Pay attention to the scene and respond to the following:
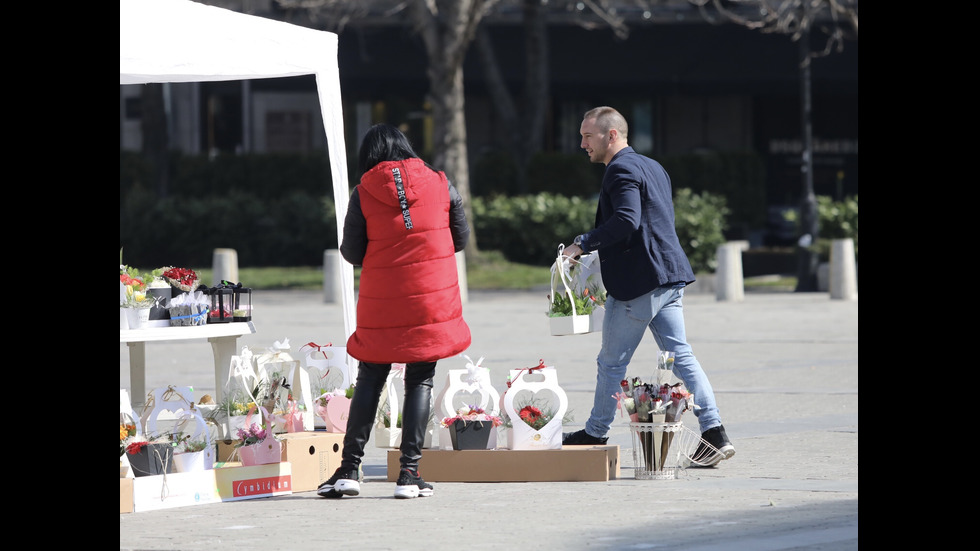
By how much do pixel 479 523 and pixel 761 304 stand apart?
46.7ft

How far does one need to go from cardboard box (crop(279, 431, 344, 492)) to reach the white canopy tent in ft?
2.43

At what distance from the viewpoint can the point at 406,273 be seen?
22.8 ft

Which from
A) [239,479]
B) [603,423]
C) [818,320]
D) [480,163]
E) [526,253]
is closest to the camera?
[239,479]

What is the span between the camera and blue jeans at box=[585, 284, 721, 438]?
7.72m

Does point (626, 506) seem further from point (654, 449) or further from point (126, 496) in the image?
point (126, 496)

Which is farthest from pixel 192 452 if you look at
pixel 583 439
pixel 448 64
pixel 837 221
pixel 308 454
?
pixel 837 221

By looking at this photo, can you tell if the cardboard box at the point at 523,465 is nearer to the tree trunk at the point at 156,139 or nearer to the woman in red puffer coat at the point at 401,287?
the woman in red puffer coat at the point at 401,287

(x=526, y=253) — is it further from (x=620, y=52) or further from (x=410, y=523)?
(x=410, y=523)

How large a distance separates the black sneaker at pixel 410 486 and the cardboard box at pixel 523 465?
0.43 m

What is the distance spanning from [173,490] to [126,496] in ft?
0.82

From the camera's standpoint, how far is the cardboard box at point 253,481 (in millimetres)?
7176

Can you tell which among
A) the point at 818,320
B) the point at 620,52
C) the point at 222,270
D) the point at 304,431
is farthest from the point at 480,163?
the point at 304,431

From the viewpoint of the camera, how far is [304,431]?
8.01 m

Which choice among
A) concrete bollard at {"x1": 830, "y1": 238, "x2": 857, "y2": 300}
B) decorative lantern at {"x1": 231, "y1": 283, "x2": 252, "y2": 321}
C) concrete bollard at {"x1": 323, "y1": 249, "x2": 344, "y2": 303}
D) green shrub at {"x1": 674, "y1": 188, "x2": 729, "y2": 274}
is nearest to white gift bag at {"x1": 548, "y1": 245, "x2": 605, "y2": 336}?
decorative lantern at {"x1": 231, "y1": 283, "x2": 252, "y2": 321}
